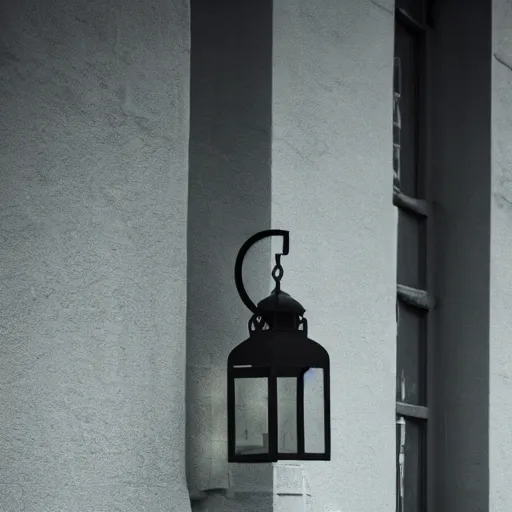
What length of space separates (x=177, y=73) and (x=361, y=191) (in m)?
1.05

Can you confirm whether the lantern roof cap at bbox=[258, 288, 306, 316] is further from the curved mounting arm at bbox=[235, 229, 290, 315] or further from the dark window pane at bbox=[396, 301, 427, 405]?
the dark window pane at bbox=[396, 301, 427, 405]

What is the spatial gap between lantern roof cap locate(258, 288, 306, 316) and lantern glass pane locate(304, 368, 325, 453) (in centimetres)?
20

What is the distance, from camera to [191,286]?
4832 millimetres

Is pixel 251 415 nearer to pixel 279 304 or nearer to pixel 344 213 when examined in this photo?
pixel 279 304

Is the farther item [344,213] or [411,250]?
[411,250]

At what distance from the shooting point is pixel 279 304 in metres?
4.62

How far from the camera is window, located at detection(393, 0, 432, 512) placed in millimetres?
6293

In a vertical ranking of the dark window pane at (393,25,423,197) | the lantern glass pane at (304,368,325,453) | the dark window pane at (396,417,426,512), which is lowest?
the dark window pane at (396,417,426,512)

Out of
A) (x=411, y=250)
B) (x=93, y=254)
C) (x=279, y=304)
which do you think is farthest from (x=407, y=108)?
(x=93, y=254)

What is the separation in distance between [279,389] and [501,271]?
216cm

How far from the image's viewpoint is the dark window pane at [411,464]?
20.4 feet

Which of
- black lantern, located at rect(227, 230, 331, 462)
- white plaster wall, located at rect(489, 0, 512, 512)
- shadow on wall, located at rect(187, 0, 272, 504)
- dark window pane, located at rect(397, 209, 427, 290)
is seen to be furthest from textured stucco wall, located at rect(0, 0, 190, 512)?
white plaster wall, located at rect(489, 0, 512, 512)

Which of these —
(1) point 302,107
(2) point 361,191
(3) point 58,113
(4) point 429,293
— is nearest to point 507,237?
(4) point 429,293

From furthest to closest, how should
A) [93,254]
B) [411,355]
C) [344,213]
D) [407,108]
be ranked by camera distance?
[407,108], [411,355], [344,213], [93,254]
